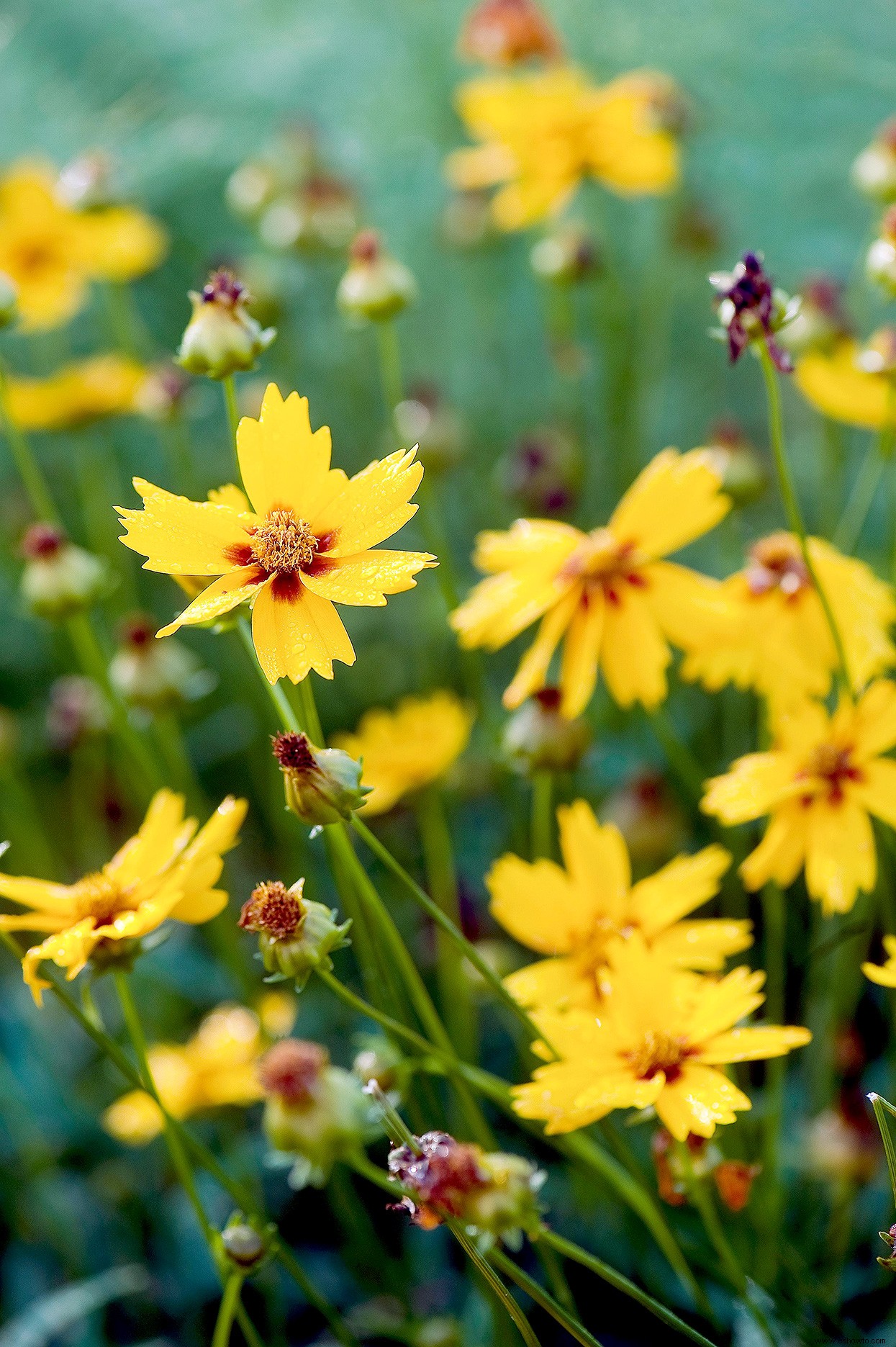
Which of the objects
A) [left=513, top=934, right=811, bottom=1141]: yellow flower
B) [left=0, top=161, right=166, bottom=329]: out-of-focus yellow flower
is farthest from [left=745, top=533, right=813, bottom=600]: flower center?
[left=0, top=161, right=166, bottom=329]: out-of-focus yellow flower

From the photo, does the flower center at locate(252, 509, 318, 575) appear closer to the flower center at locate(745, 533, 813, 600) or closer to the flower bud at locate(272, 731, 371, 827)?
the flower bud at locate(272, 731, 371, 827)

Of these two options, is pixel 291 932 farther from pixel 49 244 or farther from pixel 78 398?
pixel 49 244

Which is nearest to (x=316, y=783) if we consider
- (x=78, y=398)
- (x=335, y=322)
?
(x=78, y=398)

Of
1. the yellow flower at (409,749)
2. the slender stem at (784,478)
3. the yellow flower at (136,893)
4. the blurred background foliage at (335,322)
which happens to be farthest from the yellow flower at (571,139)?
the yellow flower at (136,893)

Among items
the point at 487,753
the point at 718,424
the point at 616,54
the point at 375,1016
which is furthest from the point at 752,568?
the point at 616,54

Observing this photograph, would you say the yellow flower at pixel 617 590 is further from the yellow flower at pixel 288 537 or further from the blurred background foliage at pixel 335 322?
the blurred background foliage at pixel 335 322
